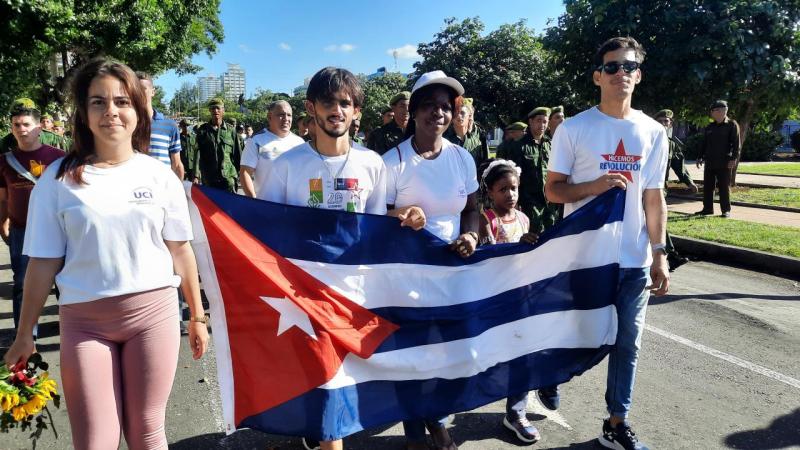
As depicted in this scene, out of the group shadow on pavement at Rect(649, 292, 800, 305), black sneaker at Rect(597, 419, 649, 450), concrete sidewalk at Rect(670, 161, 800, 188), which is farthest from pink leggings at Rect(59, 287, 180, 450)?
concrete sidewalk at Rect(670, 161, 800, 188)

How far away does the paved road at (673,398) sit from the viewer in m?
3.33

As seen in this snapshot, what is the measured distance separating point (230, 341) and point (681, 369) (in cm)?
342

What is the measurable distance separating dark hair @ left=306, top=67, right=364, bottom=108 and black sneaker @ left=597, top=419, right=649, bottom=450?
2.28 meters

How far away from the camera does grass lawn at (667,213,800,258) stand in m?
8.00

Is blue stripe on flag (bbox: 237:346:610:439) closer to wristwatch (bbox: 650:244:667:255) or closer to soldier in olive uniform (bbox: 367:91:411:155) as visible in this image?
wristwatch (bbox: 650:244:667:255)

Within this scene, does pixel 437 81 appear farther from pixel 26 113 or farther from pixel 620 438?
pixel 26 113

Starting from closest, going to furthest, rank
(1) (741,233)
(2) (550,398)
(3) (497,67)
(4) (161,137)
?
(2) (550,398) < (4) (161,137) < (1) (741,233) < (3) (497,67)

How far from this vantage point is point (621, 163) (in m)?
3.14

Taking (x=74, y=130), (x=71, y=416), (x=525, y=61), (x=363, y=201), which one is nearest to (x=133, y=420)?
(x=71, y=416)

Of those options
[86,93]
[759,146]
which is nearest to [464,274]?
[86,93]

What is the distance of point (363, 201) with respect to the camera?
2.96m

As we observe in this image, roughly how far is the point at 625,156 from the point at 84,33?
16.1 m

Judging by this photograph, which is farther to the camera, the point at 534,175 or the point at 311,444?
the point at 534,175

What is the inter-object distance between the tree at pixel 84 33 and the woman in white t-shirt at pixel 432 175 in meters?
9.44
